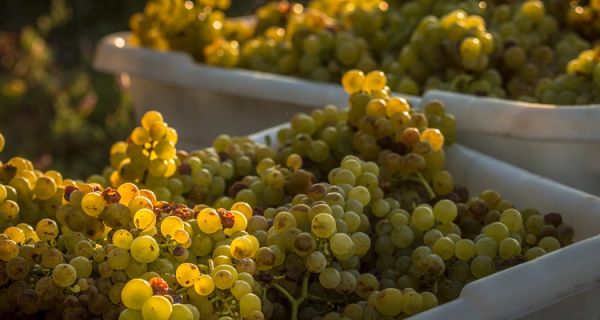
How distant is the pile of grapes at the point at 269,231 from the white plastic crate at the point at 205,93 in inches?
18.9

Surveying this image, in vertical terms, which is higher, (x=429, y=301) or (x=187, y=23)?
(x=429, y=301)

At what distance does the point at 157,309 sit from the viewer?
3.02 ft

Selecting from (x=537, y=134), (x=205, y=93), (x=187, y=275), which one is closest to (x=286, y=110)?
(x=205, y=93)

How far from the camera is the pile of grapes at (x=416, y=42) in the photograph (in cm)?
168

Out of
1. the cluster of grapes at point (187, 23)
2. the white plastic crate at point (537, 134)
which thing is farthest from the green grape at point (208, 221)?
the cluster of grapes at point (187, 23)

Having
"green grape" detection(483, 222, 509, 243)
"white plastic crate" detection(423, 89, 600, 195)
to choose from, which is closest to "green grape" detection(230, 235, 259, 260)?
"green grape" detection(483, 222, 509, 243)

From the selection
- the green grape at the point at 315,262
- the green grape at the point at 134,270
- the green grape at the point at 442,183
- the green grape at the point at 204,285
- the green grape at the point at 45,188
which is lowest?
the green grape at the point at 45,188

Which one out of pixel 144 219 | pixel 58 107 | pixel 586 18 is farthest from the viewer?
pixel 58 107

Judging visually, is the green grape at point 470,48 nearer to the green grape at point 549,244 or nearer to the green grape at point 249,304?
the green grape at point 549,244

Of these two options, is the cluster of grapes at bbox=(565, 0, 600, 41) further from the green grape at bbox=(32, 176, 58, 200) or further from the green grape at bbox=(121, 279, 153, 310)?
the green grape at bbox=(121, 279, 153, 310)

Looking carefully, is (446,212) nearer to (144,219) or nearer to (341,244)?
(341,244)

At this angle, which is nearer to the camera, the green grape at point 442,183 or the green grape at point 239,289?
the green grape at point 239,289

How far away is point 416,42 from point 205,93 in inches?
22.0

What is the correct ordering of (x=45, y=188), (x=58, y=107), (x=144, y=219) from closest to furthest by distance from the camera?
(x=144, y=219) → (x=45, y=188) → (x=58, y=107)
